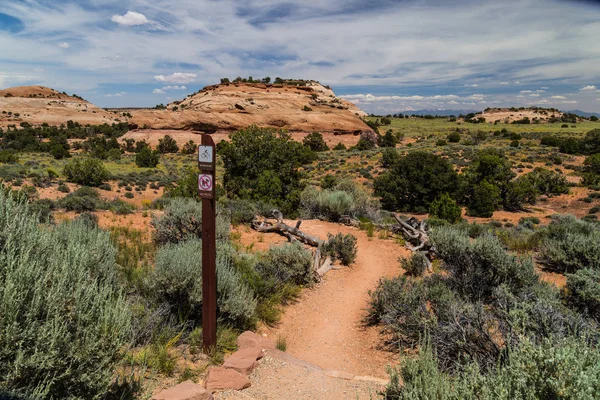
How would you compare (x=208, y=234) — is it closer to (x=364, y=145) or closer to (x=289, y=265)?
(x=289, y=265)

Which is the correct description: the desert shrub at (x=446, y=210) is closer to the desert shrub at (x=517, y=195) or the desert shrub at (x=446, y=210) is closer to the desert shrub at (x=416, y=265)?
the desert shrub at (x=517, y=195)

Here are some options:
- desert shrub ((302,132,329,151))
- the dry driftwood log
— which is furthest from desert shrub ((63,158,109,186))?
desert shrub ((302,132,329,151))

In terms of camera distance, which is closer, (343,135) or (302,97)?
(343,135)

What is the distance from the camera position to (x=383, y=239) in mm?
10891

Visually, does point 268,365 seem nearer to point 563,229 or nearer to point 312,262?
point 312,262

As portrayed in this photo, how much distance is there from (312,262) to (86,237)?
4.54 meters

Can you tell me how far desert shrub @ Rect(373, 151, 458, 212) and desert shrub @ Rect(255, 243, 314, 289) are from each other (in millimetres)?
14315

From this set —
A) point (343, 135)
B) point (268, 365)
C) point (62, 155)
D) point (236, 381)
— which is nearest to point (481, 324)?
point (268, 365)

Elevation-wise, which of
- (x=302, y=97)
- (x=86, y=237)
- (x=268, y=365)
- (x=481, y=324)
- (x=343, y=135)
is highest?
(x=302, y=97)

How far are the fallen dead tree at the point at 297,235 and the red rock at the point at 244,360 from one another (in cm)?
364

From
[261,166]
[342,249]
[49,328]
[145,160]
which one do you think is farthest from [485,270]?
[145,160]

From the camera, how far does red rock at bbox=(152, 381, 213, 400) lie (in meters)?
3.04

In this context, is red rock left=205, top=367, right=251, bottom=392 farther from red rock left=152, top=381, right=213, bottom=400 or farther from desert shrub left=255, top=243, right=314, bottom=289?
desert shrub left=255, top=243, right=314, bottom=289

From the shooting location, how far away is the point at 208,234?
423 centimetres
